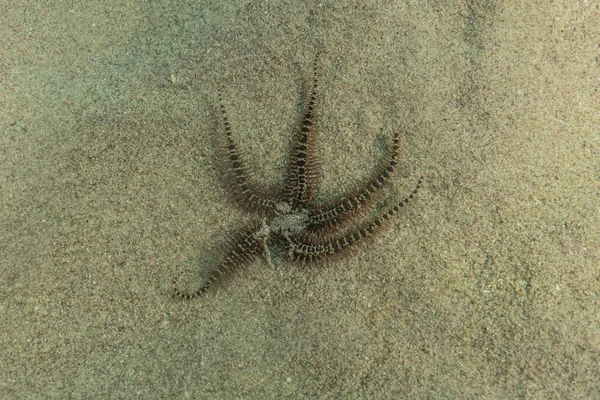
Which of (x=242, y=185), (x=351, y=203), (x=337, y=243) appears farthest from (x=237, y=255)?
(x=351, y=203)

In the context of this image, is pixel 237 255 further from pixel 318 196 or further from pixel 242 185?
pixel 318 196

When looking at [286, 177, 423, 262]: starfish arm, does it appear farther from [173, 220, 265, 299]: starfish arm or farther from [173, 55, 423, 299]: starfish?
[173, 220, 265, 299]: starfish arm

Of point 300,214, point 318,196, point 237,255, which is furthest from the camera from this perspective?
point 318,196

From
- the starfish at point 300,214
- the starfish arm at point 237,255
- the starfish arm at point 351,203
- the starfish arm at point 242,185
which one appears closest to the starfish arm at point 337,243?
the starfish at point 300,214

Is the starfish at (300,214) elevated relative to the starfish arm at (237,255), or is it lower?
elevated

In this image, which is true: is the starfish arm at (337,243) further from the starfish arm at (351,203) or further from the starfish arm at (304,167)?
the starfish arm at (304,167)

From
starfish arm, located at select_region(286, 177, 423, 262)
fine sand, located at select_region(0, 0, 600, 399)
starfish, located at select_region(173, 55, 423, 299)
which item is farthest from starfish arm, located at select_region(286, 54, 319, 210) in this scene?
starfish arm, located at select_region(286, 177, 423, 262)

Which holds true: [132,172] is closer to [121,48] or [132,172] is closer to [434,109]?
[121,48]
